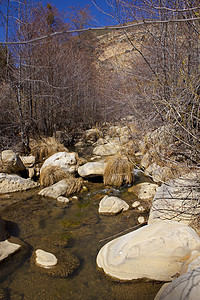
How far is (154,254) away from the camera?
2879 millimetres

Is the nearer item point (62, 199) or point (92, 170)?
point (62, 199)

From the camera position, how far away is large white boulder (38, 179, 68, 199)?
5.70m

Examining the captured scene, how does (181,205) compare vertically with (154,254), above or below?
above

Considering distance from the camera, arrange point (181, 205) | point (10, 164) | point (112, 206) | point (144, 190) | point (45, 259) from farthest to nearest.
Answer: point (10, 164), point (144, 190), point (112, 206), point (181, 205), point (45, 259)

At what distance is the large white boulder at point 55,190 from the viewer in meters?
5.70

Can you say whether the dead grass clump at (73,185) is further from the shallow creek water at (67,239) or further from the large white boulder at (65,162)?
the large white boulder at (65,162)

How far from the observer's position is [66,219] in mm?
4715

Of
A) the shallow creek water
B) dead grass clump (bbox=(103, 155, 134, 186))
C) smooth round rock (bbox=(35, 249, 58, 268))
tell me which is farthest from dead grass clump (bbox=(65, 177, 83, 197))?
smooth round rock (bbox=(35, 249, 58, 268))

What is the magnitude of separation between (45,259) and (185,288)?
2.03 metres

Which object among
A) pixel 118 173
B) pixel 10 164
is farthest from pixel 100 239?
pixel 10 164

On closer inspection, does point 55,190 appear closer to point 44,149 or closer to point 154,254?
point 154,254

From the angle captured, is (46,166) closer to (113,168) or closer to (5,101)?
(113,168)

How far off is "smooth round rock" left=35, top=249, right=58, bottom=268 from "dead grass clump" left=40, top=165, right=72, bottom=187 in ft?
10.0

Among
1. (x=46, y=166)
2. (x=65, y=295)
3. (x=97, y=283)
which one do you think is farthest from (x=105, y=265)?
(x=46, y=166)
